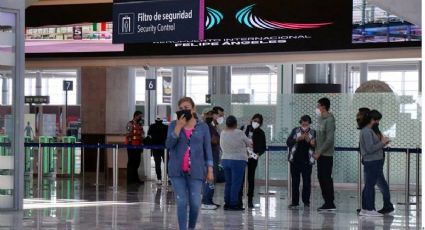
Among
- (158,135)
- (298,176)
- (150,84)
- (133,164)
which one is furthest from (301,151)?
(150,84)

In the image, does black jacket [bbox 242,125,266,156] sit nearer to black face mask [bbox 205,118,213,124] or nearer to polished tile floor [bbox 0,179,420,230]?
black face mask [bbox 205,118,213,124]

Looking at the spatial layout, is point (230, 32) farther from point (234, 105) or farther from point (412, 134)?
point (412, 134)

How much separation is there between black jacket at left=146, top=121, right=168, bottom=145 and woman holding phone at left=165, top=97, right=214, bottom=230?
34.3ft

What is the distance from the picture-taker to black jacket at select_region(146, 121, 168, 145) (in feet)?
69.3

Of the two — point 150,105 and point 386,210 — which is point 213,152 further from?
point 150,105

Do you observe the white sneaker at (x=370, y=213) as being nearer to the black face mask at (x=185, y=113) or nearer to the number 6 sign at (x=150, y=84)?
the black face mask at (x=185, y=113)

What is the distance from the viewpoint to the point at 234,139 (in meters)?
14.7

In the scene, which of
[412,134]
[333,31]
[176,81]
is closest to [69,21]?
[333,31]

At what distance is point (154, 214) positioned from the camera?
14336mm

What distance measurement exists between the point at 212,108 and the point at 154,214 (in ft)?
13.1

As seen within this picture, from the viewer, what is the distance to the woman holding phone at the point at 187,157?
10484 millimetres

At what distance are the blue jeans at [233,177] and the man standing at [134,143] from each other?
6283mm

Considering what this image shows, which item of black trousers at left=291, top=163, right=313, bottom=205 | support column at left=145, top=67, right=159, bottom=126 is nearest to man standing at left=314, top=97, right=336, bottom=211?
black trousers at left=291, top=163, right=313, bottom=205

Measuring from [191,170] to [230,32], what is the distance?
988 cm
